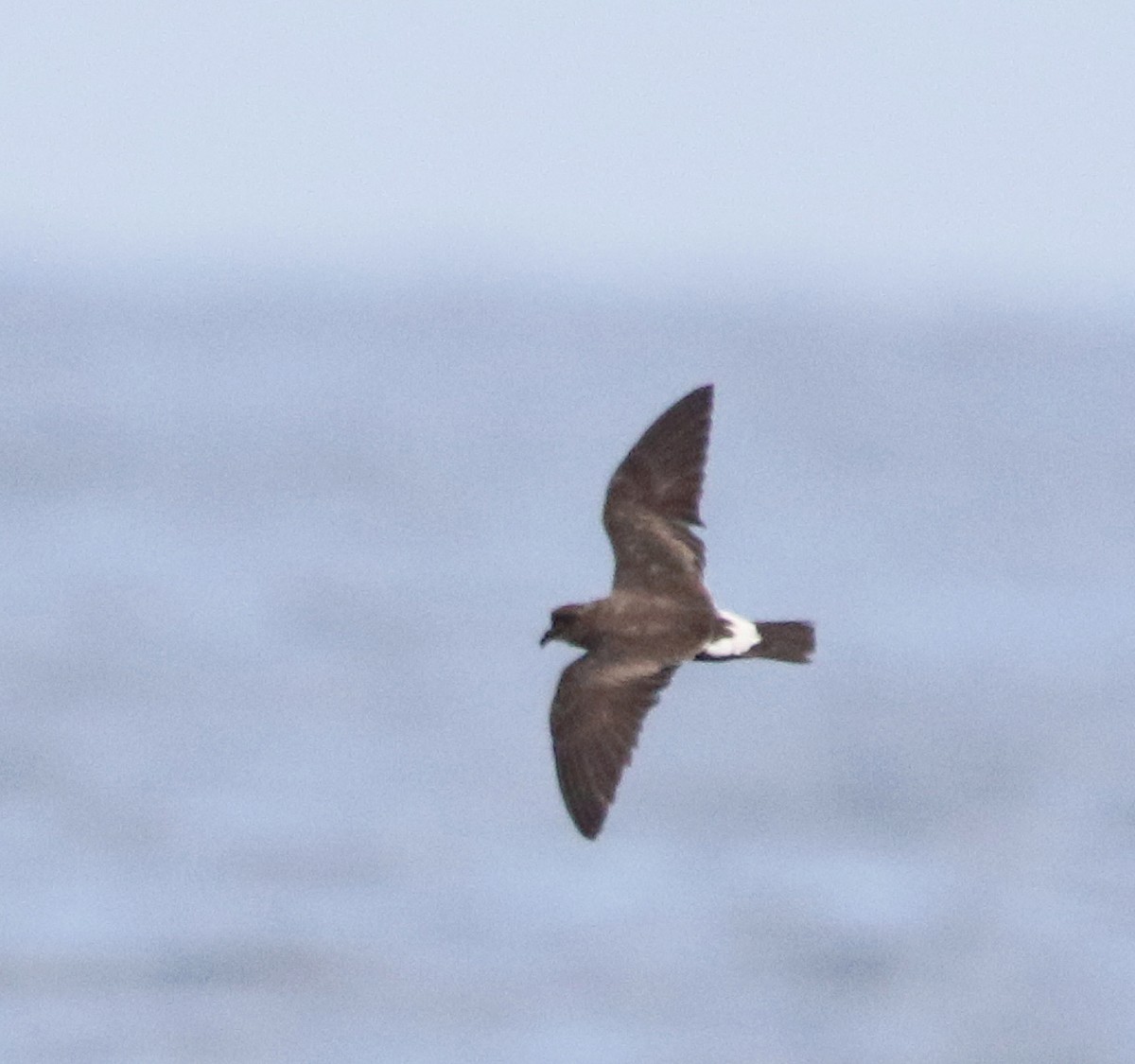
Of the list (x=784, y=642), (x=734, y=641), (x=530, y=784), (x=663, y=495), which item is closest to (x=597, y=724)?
(x=734, y=641)

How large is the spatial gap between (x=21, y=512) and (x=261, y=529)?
20.6 feet

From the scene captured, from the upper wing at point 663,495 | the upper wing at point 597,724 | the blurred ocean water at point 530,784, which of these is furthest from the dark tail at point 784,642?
the blurred ocean water at point 530,784

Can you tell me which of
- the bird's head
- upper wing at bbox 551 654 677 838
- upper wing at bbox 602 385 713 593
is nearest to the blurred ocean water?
upper wing at bbox 602 385 713 593

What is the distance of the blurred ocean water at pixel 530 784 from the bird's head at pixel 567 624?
2351 centimetres

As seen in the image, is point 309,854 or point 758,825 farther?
point 758,825

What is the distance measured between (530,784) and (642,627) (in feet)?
130

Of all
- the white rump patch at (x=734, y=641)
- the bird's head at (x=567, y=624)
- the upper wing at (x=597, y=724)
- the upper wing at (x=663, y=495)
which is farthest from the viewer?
the upper wing at (x=663, y=495)

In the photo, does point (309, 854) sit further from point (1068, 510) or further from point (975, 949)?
point (1068, 510)

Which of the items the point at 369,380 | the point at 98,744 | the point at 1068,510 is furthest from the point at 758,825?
the point at 369,380

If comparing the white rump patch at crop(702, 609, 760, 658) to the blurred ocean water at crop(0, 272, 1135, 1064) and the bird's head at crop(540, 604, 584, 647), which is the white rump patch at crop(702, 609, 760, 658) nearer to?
the bird's head at crop(540, 604, 584, 647)

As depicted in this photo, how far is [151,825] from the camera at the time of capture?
5441 centimetres

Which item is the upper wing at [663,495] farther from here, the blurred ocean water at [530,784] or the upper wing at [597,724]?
the blurred ocean water at [530,784]

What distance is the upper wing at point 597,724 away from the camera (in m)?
17.1

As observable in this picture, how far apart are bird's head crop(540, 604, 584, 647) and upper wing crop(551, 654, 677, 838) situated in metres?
0.27
